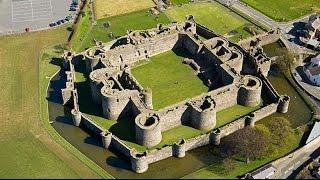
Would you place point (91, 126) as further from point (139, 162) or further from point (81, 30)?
point (81, 30)

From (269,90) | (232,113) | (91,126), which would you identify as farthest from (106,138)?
(269,90)

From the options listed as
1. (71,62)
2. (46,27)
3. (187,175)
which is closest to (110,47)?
(71,62)

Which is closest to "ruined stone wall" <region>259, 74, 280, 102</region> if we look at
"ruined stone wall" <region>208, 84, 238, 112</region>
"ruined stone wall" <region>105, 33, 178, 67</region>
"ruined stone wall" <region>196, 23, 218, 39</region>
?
"ruined stone wall" <region>208, 84, 238, 112</region>

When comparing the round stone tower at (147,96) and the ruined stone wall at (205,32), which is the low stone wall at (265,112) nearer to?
the round stone tower at (147,96)

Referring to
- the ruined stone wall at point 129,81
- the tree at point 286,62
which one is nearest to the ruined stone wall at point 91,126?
the ruined stone wall at point 129,81

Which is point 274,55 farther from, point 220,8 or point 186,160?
point 186,160

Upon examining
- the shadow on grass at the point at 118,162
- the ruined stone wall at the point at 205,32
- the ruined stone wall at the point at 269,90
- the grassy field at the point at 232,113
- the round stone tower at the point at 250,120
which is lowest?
the shadow on grass at the point at 118,162
